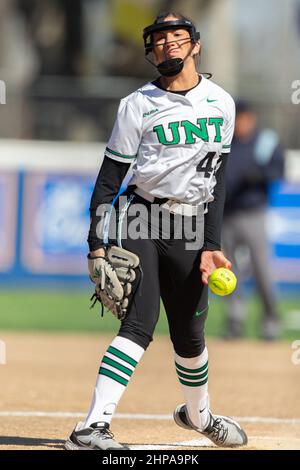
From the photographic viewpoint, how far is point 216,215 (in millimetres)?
6355

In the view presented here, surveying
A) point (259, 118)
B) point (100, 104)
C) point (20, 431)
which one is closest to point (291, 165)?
point (259, 118)

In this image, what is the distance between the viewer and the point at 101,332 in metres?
13.1

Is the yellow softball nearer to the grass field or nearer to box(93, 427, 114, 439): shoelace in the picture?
box(93, 427, 114, 439): shoelace

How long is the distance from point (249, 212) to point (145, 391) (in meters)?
3.88

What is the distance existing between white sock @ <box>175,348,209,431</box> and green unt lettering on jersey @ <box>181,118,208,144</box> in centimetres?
120

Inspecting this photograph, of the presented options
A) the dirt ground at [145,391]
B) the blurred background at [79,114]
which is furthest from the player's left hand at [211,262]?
the blurred background at [79,114]

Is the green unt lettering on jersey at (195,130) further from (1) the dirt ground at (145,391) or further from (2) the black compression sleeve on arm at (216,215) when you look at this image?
(1) the dirt ground at (145,391)

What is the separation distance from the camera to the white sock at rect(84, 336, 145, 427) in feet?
19.4

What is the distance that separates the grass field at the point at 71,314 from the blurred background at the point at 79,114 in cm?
2

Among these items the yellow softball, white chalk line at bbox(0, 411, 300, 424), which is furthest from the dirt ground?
the yellow softball

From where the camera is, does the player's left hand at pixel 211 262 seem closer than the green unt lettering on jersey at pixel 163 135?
No

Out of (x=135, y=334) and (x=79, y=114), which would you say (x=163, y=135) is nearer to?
(x=135, y=334)

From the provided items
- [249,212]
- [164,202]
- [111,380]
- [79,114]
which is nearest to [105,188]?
[164,202]

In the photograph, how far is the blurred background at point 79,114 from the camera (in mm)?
15906
